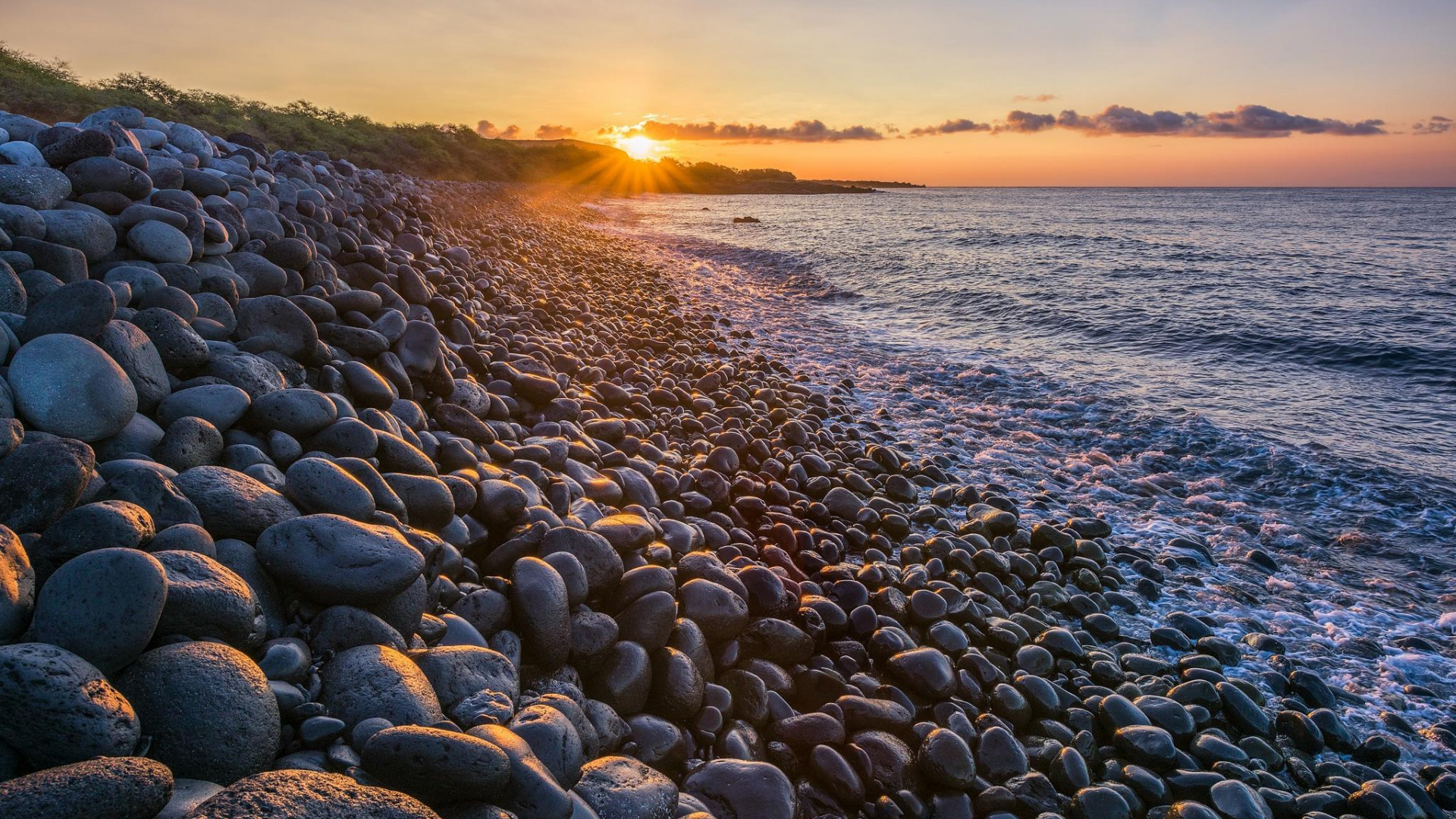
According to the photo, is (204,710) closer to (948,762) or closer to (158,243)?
(948,762)

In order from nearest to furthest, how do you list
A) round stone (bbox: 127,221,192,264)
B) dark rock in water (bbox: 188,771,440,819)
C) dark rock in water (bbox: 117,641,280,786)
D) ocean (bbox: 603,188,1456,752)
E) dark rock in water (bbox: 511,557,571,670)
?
dark rock in water (bbox: 188,771,440,819) → dark rock in water (bbox: 117,641,280,786) → dark rock in water (bbox: 511,557,571,670) → round stone (bbox: 127,221,192,264) → ocean (bbox: 603,188,1456,752)

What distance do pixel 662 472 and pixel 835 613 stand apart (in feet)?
6.68

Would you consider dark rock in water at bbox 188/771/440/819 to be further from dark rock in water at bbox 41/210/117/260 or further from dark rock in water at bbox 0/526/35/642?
dark rock in water at bbox 41/210/117/260

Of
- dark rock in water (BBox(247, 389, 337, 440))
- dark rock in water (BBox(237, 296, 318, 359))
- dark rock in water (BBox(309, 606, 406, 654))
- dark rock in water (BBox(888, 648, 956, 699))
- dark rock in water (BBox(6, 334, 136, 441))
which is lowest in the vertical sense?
dark rock in water (BBox(888, 648, 956, 699))

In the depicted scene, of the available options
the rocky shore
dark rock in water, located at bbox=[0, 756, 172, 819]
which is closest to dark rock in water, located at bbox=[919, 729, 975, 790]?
the rocky shore

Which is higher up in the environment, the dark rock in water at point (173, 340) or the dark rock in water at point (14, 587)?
the dark rock in water at point (173, 340)

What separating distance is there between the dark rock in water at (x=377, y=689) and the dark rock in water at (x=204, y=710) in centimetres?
22

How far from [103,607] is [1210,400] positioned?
1230 cm

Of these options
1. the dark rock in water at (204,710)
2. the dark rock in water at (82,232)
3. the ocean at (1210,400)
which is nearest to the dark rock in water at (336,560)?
the dark rock in water at (204,710)

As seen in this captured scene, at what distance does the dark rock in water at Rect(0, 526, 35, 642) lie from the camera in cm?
185

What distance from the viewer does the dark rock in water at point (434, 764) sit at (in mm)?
1896

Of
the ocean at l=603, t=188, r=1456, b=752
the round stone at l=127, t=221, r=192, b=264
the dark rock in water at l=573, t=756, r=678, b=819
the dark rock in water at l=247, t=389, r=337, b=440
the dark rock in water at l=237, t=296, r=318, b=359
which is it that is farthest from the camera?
the ocean at l=603, t=188, r=1456, b=752

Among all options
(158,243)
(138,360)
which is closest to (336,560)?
(138,360)

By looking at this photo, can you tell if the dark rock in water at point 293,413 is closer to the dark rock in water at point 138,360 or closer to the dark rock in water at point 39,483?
the dark rock in water at point 138,360
